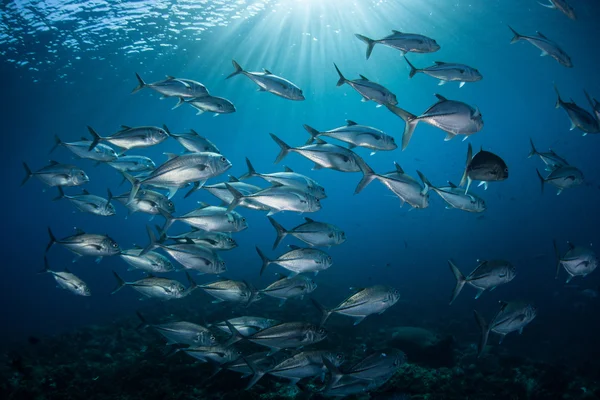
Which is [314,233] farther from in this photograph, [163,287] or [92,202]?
[92,202]

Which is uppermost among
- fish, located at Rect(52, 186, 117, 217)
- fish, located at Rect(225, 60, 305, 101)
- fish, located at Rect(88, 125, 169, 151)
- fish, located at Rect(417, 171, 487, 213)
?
fish, located at Rect(225, 60, 305, 101)

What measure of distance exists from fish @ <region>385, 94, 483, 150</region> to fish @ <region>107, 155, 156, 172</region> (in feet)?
16.5

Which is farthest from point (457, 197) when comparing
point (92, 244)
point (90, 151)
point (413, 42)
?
point (90, 151)

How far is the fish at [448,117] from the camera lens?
385 centimetres

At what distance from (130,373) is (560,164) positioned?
9.32 meters

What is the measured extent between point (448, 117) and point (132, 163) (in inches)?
233

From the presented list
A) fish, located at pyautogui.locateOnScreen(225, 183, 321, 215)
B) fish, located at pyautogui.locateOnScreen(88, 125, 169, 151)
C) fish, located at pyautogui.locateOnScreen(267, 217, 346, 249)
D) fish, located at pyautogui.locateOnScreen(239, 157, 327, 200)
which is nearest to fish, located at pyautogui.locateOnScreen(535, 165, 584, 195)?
fish, located at pyautogui.locateOnScreen(267, 217, 346, 249)

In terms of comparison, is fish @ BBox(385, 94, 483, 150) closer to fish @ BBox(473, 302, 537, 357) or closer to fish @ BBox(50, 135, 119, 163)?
fish @ BBox(473, 302, 537, 357)

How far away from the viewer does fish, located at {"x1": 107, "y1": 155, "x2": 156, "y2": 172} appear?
20.9 feet

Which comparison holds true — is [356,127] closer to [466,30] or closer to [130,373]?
[130,373]

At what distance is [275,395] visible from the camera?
557 cm

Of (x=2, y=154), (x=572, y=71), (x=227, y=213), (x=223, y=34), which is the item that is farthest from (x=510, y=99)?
(x=2, y=154)

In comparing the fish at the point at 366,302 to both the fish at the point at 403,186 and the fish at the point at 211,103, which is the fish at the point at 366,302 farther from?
the fish at the point at 211,103

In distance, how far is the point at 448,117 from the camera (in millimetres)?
3889
